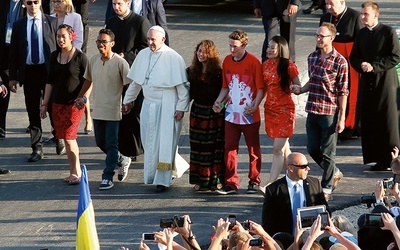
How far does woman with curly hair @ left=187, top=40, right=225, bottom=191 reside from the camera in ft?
39.5

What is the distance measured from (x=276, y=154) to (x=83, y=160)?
8.62 ft

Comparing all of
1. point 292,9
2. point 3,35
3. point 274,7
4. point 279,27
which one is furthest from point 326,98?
point 3,35

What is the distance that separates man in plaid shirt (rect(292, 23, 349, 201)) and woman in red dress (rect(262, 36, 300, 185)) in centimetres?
19

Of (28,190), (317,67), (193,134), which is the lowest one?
(28,190)

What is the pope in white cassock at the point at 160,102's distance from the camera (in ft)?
39.9

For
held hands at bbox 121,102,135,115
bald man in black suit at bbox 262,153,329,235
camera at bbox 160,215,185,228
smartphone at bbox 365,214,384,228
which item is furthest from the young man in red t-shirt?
smartphone at bbox 365,214,384,228

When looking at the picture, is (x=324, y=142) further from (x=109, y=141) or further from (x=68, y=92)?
(x=68, y=92)

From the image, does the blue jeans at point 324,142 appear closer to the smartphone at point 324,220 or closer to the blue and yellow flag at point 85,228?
the smartphone at point 324,220

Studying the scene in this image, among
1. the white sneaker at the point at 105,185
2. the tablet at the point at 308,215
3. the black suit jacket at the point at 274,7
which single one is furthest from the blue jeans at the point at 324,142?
the black suit jacket at the point at 274,7

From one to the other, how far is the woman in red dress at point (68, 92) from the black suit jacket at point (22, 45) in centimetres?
83

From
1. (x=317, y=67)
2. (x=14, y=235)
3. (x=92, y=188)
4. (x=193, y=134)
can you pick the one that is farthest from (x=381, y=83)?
(x=14, y=235)

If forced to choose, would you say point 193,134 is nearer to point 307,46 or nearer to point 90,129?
point 90,129

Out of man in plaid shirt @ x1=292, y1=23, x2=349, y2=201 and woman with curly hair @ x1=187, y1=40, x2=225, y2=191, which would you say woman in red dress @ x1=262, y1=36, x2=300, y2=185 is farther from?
woman with curly hair @ x1=187, y1=40, x2=225, y2=191

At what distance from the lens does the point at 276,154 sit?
39.2 feet
